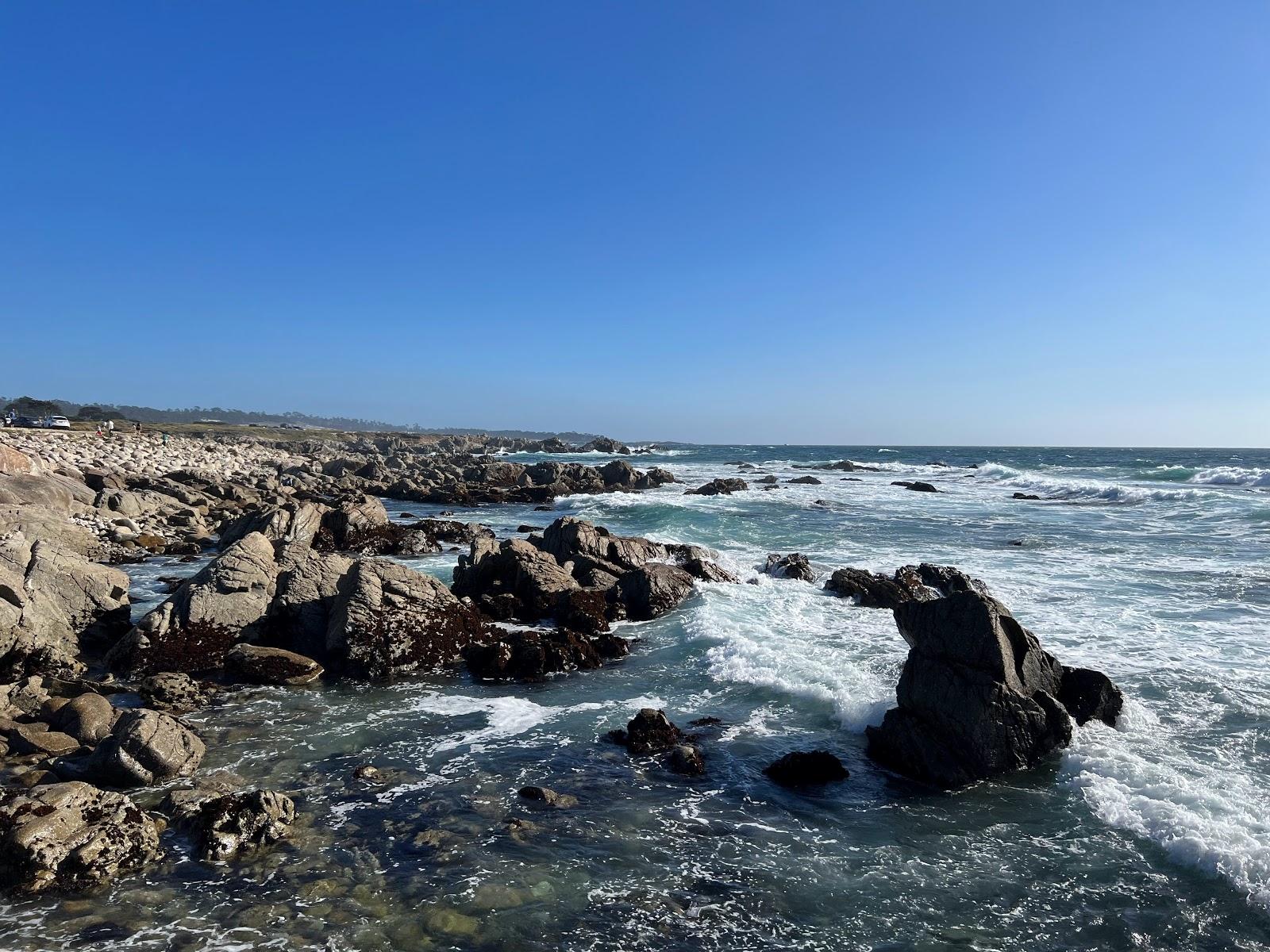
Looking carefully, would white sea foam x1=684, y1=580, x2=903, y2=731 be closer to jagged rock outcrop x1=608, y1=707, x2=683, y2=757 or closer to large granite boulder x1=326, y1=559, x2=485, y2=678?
jagged rock outcrop x1=608, y1=707, x2=683, y2=757

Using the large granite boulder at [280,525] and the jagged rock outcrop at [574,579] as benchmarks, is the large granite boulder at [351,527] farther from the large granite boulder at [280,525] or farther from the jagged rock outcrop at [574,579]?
the jagged rock outcrop at [574,579]

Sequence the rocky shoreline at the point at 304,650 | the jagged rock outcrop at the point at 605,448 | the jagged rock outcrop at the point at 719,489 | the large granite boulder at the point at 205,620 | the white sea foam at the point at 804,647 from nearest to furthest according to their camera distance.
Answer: the rocky shoreline at the point at 304,650 → the white sea foam at the point at 804,647 → the large granite boulder at the point at 205,620 → the jagged rock outcrop at the point at 719,489 → the jagged rock outcrop at the point at 605,448

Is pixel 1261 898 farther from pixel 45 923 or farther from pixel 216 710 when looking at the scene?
pixel 216 710

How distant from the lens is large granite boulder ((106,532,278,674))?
13344mm

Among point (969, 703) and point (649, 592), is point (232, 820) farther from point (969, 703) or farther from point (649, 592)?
point (649, 592)

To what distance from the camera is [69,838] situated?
23.4 ft

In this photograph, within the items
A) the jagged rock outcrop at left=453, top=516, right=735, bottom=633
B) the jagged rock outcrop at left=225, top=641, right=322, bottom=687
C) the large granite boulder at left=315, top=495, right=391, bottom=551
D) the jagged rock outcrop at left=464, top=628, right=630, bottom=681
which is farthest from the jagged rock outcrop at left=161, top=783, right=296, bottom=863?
the large granite boulder at left=315, top=495, right=391, bottom=551

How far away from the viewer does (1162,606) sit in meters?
18.2

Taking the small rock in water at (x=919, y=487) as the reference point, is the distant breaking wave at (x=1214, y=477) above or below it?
above

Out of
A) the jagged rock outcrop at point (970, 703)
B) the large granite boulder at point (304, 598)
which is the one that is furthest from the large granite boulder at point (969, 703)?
the large granite boulder at point (304, 598)

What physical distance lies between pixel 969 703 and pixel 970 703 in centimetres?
1

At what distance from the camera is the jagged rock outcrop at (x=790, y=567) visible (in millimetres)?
22672

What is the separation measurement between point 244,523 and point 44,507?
5844mm

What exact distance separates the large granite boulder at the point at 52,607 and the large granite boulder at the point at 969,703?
48.3ft
